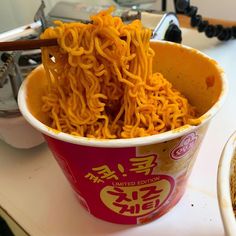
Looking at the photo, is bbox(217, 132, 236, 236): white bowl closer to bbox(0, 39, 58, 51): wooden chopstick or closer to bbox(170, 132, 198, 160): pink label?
bbox(170, 132, 198, 160): pink label

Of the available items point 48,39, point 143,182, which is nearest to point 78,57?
point 48,39

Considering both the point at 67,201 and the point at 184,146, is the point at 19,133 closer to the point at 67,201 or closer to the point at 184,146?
the point at 67,201

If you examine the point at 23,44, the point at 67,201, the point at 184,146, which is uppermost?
the point at 23,44

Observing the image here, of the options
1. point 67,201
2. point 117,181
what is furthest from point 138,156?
point 67,201

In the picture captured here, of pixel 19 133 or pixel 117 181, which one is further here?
pixel 19 133

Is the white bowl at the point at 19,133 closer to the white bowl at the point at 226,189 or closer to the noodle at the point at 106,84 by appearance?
the noodle at the point at 106,84

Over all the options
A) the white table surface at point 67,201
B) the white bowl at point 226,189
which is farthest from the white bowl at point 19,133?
the white bowl at point 226,189

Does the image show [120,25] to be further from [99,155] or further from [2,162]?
[2,162]
